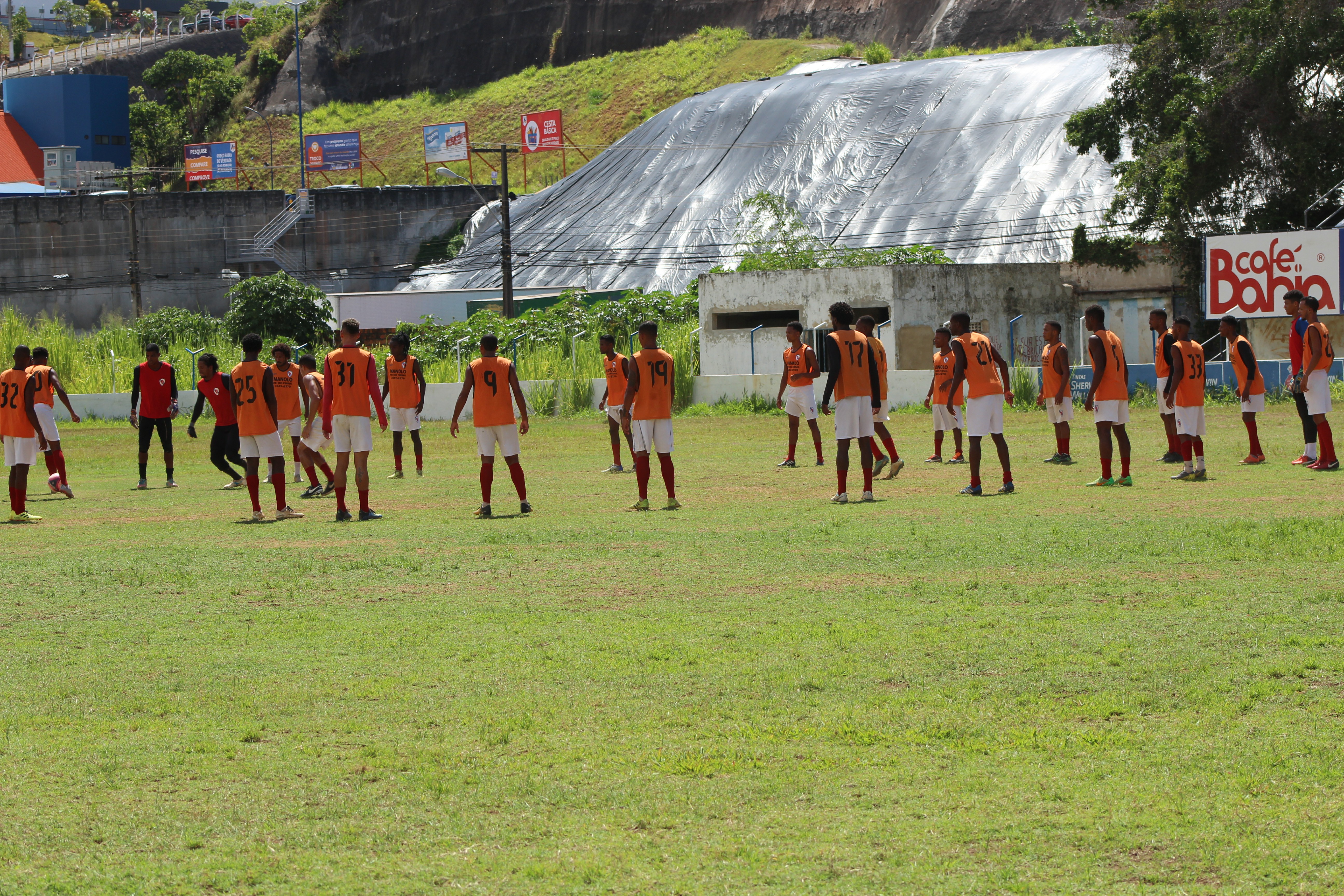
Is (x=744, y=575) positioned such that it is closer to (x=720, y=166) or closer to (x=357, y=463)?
(x=357, y=463)

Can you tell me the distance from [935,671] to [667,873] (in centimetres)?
278

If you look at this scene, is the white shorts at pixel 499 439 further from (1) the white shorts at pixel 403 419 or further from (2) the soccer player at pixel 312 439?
(1) the white shorts at pixel 403 419

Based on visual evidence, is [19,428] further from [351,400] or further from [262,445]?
[351,400]

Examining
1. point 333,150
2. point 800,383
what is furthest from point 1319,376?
point 333,150

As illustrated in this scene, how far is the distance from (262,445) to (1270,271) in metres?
26.6

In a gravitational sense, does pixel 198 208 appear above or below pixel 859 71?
below

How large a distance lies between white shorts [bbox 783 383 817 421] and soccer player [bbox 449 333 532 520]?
6.21 m

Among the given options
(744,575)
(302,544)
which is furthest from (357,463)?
(744,575)

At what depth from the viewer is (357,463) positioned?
14.4 meters

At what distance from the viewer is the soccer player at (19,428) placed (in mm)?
15086

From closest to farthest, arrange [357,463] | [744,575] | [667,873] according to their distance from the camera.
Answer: [667,873] → [744,575] → [357,463]

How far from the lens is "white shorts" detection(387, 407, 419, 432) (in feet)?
65.5

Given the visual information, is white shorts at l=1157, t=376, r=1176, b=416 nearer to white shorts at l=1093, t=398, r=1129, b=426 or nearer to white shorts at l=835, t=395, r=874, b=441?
white shorts at l=1093, t=398, r=1129, b=426

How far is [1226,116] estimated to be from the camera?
36.6m
